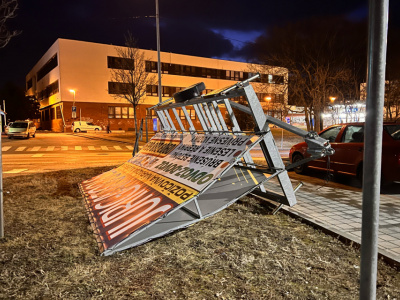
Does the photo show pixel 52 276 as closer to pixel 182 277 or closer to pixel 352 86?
pixel 182 277

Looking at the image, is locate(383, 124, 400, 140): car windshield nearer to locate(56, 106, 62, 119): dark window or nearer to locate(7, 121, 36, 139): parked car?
locate(7, 121, 36, 139): parked car

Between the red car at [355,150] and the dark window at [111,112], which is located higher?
the dark window at [111,112]

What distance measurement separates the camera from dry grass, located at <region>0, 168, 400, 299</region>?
2.77 meters

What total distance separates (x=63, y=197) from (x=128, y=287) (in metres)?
4.17

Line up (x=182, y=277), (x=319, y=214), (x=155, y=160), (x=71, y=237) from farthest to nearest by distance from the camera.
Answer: (x=155, y=160)
(x=319, y=214)
(x=71, y=237)
(x=182, y=277)

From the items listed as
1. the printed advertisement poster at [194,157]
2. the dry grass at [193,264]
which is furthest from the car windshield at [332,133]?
the printed advertisement poster at [194,157]

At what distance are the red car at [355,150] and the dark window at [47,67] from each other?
49.0 meters

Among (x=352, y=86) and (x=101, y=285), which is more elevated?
(x=352, y=86)

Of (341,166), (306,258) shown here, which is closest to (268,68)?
(341,166)

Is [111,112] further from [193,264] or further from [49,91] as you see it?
[193,264]

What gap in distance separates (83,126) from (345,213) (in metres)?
45.5

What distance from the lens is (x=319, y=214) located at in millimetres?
5199

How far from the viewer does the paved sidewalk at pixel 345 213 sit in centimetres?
401

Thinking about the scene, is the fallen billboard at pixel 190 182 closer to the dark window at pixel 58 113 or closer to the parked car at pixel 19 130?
the parked car at pixel 19 130
